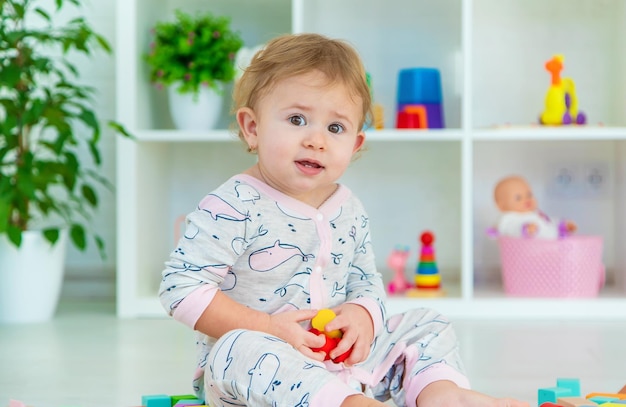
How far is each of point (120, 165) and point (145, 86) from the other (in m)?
0.24

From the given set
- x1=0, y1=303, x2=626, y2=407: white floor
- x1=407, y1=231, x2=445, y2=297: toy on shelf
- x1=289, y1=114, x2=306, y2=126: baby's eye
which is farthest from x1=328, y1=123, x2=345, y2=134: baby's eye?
x1=407, y1=231, x2=445, y2=297: toy on shelf

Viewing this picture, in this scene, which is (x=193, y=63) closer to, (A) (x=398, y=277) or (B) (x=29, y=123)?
(B) (x=29, y=123)

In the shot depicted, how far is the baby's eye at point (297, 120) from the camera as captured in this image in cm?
124

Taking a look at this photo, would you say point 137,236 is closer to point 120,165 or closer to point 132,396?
point 120,165

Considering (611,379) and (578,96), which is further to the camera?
(578,96)

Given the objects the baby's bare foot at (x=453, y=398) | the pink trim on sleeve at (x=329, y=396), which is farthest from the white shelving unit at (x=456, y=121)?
the pink trim on sleeve at (x=329, y=396)

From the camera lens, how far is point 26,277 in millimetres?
2285

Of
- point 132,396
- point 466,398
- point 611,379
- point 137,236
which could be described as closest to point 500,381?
point 611,379

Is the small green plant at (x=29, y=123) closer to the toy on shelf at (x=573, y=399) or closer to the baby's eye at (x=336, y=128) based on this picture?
the baby's eye at (x=336, y=128)

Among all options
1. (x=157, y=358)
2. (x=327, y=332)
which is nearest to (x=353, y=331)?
(x=327, y=332)

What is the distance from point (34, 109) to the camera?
219 centimetres

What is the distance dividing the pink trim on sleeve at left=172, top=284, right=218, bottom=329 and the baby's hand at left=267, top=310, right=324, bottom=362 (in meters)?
0.08

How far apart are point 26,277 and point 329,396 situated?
1.39m

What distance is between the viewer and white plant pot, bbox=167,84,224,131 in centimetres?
244
